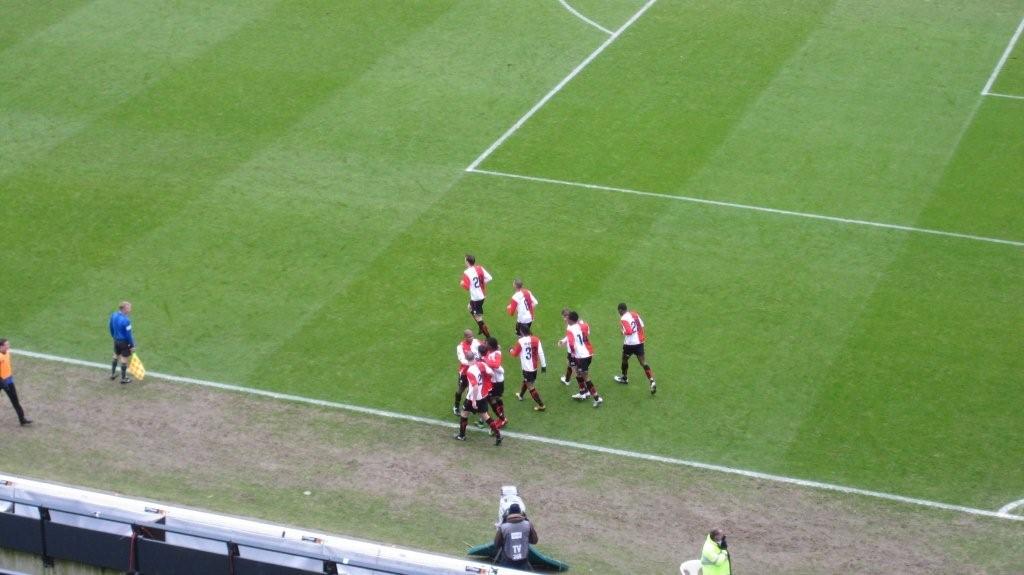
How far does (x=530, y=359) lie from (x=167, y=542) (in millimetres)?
7474

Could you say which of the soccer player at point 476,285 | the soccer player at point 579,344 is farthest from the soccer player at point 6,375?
Result: the soccer player at point 579,344

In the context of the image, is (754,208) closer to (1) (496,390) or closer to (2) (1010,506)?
(1) (496,390)

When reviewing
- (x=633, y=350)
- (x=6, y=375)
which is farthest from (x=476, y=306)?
(x=6, y=375)

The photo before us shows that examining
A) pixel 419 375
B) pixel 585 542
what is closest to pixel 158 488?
pixel 419 375

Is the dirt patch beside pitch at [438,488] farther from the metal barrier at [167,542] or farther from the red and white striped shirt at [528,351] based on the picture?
the metal barrier at [167,542]

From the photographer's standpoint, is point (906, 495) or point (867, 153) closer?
point (906, 495)

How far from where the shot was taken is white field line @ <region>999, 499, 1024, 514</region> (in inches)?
819

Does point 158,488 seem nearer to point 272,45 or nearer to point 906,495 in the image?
point 906,495

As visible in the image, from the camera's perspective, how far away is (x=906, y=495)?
21.2 meters

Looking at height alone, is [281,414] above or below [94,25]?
below

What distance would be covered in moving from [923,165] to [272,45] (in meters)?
16.4

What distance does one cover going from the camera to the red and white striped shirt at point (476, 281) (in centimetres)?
2497

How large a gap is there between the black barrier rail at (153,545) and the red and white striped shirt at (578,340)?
23.6 ft

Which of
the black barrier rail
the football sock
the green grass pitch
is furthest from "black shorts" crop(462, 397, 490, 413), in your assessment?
the black barrier rail
